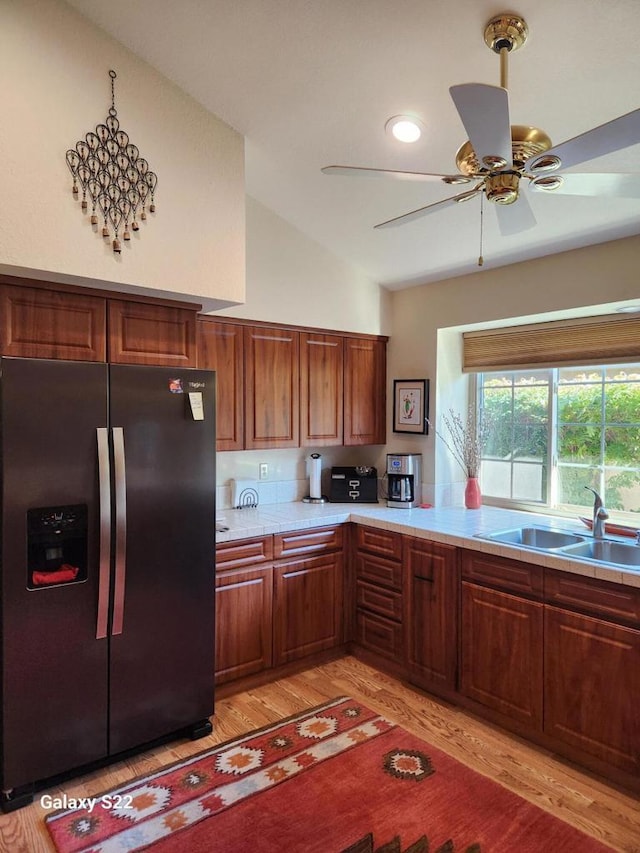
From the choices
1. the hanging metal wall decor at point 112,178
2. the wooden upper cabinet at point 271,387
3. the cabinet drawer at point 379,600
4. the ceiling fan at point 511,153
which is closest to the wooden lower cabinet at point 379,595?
the cabinet drawer at point 379,600

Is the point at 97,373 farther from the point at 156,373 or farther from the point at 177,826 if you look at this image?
the point at 177,826

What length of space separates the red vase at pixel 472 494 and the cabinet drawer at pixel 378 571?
0.75 meters

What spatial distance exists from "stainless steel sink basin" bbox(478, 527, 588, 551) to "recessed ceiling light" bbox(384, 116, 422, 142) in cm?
188

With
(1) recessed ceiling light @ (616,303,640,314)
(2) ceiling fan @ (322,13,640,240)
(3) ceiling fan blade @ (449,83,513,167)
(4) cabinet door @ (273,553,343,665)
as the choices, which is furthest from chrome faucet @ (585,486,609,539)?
(3) ceiling fan blade @ (449,83,513,167)

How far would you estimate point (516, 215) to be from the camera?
5.88 ft

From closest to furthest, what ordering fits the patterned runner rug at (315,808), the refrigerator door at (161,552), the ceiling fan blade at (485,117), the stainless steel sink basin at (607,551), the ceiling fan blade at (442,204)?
the ceiling fan blade at (485,117)
the ceiling fan blade at (442,204)
the patterned runner rug at (315,808)
the refrigerator door at (161,552)
the stainless steel sink basin at (607,551)

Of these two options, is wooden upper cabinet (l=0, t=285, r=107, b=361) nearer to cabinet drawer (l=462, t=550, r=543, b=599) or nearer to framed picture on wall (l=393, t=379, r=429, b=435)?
cabinet drawer (l=462, t=550, r=543, b=599)

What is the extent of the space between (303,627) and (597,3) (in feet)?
9.86

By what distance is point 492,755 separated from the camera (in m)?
2.46

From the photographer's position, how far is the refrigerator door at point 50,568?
207cm

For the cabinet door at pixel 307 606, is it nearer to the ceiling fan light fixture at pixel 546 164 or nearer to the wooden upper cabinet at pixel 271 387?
the wooden upper cabinet at pixel 271 387

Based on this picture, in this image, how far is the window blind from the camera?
118 inches

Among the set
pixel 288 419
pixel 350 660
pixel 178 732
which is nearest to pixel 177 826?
pixel 178 732

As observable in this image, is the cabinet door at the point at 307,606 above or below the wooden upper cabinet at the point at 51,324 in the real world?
below
